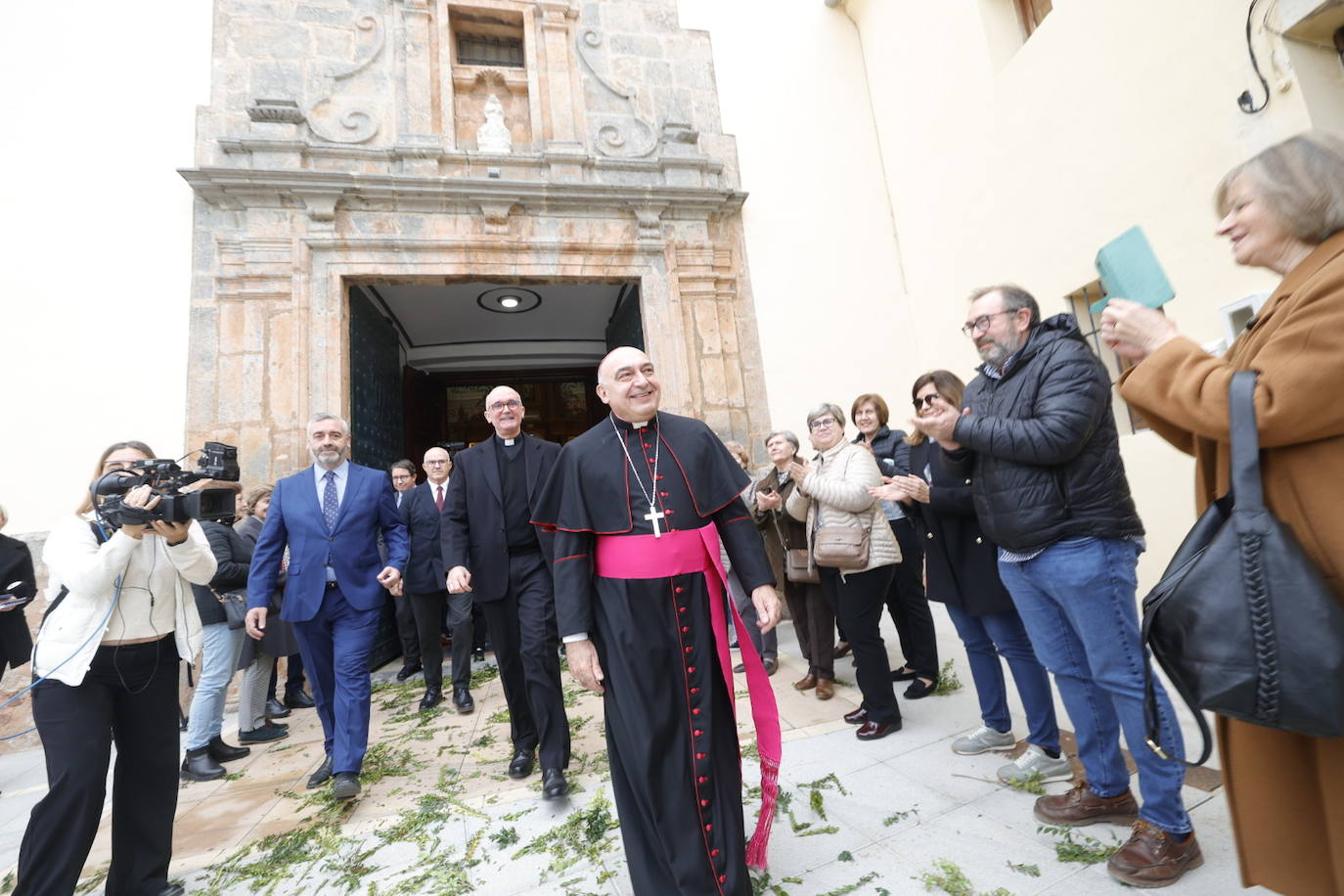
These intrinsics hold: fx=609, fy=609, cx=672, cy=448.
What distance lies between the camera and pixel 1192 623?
3.96ft

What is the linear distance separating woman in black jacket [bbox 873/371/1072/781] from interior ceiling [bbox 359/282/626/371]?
6108 mm

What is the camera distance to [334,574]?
340cm

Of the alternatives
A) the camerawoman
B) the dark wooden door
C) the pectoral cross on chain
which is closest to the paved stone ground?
the camerawoman

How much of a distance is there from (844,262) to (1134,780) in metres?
6.06

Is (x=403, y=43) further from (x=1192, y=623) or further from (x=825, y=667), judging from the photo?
(x=1192, y=623)

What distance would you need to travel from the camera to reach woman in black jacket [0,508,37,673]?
4.11 meters

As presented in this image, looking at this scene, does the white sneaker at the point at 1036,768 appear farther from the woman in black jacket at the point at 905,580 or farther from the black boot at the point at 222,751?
the black boot at the point at 222,751

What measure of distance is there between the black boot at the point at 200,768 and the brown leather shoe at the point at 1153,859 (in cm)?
471

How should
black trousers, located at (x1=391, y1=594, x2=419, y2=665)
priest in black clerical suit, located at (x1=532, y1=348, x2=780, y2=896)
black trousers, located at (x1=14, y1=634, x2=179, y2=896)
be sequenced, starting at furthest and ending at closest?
black trousers, located at (x1=391, y1=594, x2=419, y2=665) → black trousers, located at (x1=14, y1=634, x2=179, y2=896) → priest in black clerical suit, located at (x1=532, y1=348, x2=780, y2=896)

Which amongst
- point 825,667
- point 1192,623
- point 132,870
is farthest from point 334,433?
point 1192,623

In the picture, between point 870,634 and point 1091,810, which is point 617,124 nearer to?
point 870,634

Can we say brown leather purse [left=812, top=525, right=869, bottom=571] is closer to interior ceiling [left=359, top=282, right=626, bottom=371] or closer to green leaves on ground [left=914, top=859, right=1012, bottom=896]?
green leaves on ground [left=914, top=859, right=1012, bottom=896]

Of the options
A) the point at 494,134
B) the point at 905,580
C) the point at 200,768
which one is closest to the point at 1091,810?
the point at 905,580

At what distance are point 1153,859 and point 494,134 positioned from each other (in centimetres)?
778
